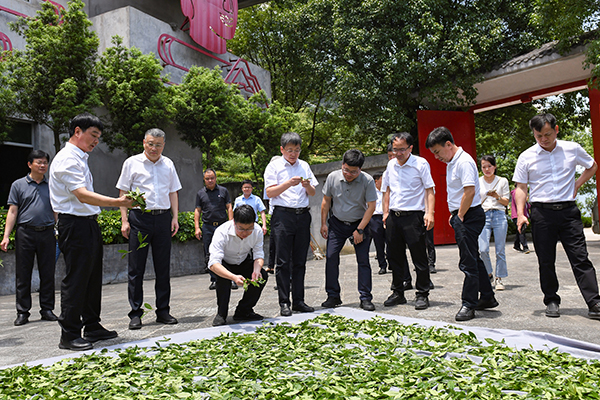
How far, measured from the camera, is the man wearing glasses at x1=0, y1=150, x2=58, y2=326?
516 cm

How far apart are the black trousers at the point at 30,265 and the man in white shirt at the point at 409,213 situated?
3753 mm

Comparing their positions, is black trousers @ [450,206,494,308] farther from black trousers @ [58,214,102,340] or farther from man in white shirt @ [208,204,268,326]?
black trousers @ [58,214,102,340]

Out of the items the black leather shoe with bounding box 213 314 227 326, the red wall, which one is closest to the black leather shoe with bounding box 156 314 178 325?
the black leather shoe with bounding box 213 314 227 326

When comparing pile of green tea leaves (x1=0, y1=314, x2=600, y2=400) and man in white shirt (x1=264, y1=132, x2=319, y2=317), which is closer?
pile of green tea leaves (x1=0, y1=314, x2=600, y2=400)

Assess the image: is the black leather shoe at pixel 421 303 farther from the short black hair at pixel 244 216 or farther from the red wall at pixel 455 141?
the red wall at pixel 455 141

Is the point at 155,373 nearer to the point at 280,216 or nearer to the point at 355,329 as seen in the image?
the point at 355,329

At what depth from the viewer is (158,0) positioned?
48.9 feet

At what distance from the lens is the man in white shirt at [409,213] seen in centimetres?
494

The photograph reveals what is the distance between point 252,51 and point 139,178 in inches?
808

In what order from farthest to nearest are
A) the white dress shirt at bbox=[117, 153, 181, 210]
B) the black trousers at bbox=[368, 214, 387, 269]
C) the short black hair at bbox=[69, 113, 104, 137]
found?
the black trousers at bbox=[368, 214, 387, 269]
the white dress shirt at bbox=[117, 153, 181, 210]
the short black hair at bbox=[69, 113, 104, 137]

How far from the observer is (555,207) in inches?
169

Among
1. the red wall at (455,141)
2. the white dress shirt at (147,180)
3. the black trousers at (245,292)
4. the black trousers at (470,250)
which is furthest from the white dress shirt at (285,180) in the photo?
the red wall at (455,141)

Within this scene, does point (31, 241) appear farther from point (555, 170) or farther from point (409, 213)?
point (555, 170)

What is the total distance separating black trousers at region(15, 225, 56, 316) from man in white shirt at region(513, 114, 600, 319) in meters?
4.99
